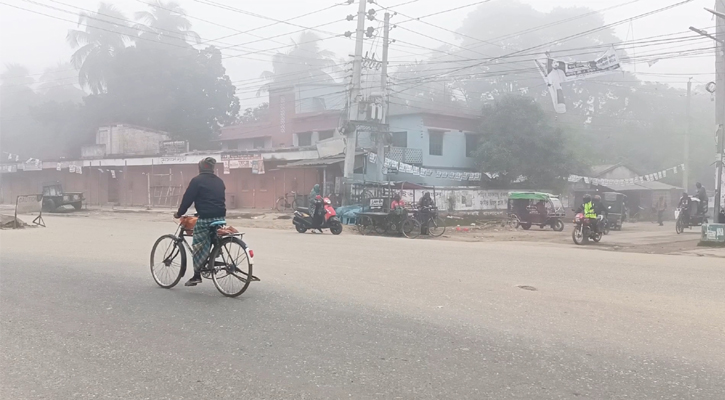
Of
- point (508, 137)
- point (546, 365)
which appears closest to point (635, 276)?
point (546, 365)

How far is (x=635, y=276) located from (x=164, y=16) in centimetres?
5751

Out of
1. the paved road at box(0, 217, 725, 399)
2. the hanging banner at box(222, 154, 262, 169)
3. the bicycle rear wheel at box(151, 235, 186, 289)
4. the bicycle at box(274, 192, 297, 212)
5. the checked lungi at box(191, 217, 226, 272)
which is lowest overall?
the paved road at box(0, 217, 725, 399)

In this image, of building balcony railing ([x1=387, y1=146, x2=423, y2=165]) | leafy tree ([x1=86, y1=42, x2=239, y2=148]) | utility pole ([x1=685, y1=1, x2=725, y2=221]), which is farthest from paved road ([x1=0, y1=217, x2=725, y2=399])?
leafy tree ([x1=86, y1=42, x2=239, y2=148])

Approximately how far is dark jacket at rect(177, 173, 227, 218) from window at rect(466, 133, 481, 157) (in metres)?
30.3

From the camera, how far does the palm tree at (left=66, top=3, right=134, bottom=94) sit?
2173 inches

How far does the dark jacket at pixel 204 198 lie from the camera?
6.63m

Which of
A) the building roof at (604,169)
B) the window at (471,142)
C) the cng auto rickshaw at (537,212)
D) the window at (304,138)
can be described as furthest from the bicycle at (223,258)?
the building roof at (604,169)

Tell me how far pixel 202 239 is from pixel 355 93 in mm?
18370

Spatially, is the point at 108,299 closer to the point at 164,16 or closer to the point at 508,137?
the point at 508,137

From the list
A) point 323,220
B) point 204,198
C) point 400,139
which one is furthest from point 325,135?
point 204,198

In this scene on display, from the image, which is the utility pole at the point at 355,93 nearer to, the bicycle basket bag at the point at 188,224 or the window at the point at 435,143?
the window at the point at 435,143

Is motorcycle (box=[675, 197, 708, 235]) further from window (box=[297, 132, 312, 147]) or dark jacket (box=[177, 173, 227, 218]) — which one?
window (box=[297, 132, 312, 147])

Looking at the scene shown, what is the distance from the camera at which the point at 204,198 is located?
6.64 metres

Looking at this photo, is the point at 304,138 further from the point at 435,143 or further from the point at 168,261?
the point at 168,261
